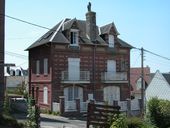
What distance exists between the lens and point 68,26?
4269 centimetres

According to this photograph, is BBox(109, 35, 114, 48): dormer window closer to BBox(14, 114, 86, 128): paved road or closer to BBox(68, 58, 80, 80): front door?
BBox(68, 58, 80, 80): front door

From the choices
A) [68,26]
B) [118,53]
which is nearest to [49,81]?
[68,26]

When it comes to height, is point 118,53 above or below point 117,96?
above

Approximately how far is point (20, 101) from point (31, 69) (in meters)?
7.17

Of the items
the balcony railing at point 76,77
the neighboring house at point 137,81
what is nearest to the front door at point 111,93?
the balcony railing at point 76,77

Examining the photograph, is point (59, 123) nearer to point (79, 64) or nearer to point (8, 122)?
point (8, 122)

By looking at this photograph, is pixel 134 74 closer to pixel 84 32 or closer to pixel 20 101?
pixel 84 32

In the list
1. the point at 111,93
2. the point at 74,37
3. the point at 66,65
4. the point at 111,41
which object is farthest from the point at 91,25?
the point at 111,93

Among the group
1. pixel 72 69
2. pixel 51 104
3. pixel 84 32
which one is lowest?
pixel 51 104

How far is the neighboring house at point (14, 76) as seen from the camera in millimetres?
84281

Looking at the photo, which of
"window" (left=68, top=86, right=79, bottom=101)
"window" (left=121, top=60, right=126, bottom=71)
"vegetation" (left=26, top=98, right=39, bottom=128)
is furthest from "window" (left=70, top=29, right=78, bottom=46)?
"vegetation" (left=26, top=98, right=39, bottom=128)

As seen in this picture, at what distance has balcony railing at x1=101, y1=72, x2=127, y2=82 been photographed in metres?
44.9

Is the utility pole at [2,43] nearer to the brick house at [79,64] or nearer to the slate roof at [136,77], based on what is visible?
the brick house at [79,64]

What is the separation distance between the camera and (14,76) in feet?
288
